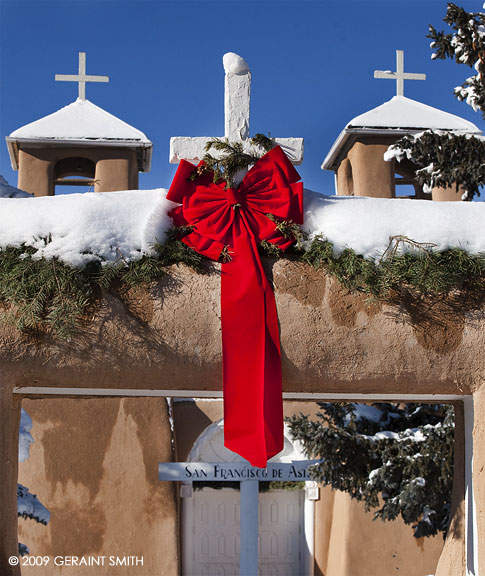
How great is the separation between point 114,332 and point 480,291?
1.91 m

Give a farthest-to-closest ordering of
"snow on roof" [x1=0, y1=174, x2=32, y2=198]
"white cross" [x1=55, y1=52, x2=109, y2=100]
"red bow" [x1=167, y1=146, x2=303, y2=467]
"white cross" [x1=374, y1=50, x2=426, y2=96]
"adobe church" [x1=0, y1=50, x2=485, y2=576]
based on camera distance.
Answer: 1. "white cross" [x1=55, y1=52, x2=109, y2=100]
2. "white cross" [x1=374, y1=50, x2=426, y2=96]
3. "snow on roof" [x1=0, y1=174, x2=32, y2=198]
4. "adobe church" [x1=0, y1=50, x2=485, y2=576]
5. "red bow" [x1=167, y1=146, x2=303, y2=467]

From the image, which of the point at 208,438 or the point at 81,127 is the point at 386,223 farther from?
the point at 81,127

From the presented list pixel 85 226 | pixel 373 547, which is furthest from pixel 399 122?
pixel 85 226

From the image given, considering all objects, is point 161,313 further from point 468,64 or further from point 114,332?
point 468,64

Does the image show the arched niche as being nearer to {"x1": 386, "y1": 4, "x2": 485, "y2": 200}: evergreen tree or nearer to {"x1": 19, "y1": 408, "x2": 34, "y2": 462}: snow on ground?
{"x1": 19, "y1": 408, "x2": 34, "y2": 462}: snow on ground

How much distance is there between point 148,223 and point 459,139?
3.52m

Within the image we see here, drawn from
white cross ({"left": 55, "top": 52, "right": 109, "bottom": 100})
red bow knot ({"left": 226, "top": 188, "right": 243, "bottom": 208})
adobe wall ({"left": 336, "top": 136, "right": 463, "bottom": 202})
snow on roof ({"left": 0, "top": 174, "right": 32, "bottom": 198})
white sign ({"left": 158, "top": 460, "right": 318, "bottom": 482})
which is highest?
white cross ({"left": 55, "top": 52, "right": 109, "bottom": 100})

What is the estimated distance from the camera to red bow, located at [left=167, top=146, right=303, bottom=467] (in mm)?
3389

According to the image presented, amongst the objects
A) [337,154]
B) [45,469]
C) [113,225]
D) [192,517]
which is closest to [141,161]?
[337,154]

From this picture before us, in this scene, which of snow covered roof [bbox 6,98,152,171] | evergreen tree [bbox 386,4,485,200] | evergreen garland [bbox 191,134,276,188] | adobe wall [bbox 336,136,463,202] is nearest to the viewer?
evergreen garland [bbox 191,134,276,188]

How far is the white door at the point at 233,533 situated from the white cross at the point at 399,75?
6618 millimetres

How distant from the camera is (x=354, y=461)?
699 centimetres

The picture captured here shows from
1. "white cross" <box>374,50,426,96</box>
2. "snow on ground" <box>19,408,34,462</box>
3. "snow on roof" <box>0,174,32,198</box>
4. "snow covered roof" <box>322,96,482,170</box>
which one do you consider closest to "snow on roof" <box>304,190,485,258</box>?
"snow on roof" <box>0,174,32,198</box>

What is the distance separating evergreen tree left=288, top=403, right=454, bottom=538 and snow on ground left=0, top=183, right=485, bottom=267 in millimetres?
3633
